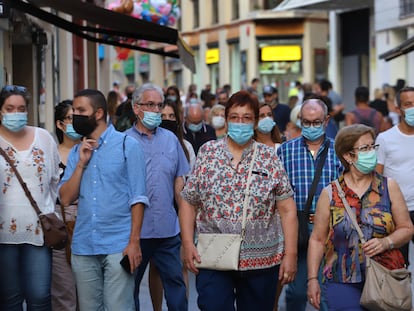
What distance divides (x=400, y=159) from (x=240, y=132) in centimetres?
255

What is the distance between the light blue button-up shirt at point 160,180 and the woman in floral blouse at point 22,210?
1.13 m

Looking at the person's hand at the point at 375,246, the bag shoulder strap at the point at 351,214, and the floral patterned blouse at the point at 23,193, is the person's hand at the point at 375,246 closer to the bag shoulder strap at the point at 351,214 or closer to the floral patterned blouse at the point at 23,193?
the bag shoulder strap at the point at 351,214

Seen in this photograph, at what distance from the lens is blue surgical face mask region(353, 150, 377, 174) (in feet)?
20.0

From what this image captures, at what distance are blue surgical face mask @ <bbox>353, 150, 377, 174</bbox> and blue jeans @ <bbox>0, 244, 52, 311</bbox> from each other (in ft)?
7.13

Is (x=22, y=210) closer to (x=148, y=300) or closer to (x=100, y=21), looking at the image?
(x=148, y=300)

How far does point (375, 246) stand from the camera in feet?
19.2

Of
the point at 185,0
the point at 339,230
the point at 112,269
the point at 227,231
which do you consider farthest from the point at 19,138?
the point at 185,0

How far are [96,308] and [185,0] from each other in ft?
160

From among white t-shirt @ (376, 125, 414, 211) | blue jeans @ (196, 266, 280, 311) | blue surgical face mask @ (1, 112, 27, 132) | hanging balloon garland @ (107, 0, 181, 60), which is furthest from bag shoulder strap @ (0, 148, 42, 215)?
hanging balloon garland @ (107, 0, 181, 60)

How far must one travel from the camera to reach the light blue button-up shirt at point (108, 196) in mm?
6395

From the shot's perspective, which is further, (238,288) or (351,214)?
(238,288)

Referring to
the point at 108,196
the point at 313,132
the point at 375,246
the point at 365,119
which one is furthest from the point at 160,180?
the point at 365,119

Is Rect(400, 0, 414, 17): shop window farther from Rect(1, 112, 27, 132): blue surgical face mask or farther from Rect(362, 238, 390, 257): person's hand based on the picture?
Rect(362, 238, 390, 257): person's hand

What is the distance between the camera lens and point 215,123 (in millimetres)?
13367
